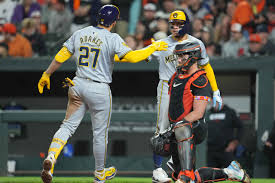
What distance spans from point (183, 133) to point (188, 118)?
164 mm

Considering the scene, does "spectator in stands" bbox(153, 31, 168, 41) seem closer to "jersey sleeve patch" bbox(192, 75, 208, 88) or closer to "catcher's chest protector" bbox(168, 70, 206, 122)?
"catcher's chest protector" bbox(168, 70, 206, 122)

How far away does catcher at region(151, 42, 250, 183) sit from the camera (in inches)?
189

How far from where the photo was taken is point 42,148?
8.45m

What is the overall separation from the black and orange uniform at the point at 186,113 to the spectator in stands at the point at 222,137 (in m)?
3.80

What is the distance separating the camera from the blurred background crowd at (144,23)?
9430mm

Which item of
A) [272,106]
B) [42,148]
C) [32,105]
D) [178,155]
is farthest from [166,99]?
[32,105]

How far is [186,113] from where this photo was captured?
4.97 meters

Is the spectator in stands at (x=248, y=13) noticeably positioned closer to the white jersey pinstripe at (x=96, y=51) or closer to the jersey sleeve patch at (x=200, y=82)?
the white jersey pinstripe at (x=96, y=51)

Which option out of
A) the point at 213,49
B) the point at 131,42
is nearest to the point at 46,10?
the point at 131,42

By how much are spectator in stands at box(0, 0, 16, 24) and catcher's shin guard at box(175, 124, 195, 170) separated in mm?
6972

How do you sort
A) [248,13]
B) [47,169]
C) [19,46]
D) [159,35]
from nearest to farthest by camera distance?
[47,169] < [159,35] < [19,46] < [248,13]

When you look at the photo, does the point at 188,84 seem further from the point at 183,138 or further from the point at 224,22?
the point at 224,22

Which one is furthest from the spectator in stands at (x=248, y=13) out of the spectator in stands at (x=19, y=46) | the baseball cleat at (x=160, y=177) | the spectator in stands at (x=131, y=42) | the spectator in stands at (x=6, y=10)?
the baseball cleat at (x=160, y=177)

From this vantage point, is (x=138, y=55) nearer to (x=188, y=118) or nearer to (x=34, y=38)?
(x=188, y=118)
